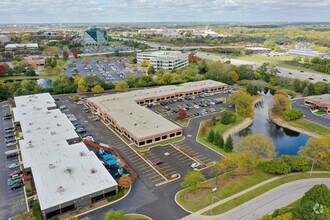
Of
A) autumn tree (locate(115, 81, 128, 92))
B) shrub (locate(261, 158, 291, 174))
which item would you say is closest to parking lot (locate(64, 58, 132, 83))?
autumn tree (locate(115, 81, 128, 92))

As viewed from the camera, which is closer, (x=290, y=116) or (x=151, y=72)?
(x=290, y=116)

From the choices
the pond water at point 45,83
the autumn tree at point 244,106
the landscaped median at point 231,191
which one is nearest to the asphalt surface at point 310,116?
the autumn tree at point 244,106

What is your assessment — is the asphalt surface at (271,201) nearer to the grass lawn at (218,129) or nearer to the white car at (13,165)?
the grass lawn at (218,129)

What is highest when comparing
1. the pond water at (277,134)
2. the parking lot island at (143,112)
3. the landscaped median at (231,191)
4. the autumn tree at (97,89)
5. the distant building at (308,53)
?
the distant building at (308,53)

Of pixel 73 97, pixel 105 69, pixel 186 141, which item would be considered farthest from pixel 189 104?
pixel 105 69

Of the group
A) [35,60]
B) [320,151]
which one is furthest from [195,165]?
[35,60]

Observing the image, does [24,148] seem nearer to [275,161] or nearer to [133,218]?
[133,218]

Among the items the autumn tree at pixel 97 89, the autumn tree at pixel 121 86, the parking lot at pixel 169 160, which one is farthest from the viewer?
the autumn tree at pixel 121 86
